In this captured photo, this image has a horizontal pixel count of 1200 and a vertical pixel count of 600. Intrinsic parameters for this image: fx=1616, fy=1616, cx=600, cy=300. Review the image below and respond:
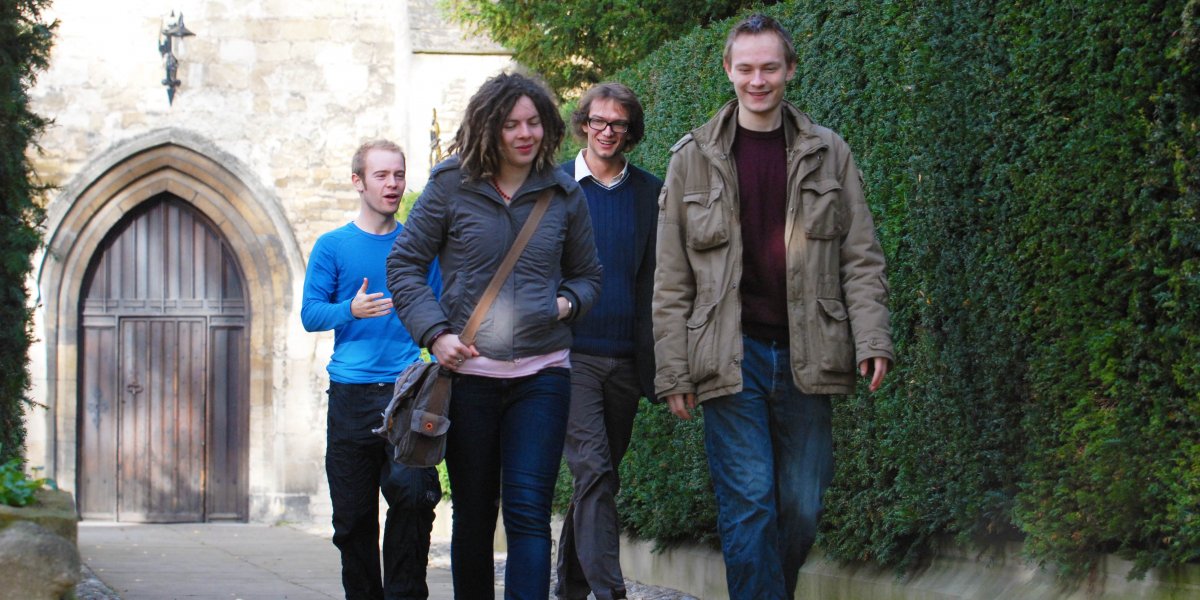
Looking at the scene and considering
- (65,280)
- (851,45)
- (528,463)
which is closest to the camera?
(528,463)

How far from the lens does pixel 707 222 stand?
4.46 meters

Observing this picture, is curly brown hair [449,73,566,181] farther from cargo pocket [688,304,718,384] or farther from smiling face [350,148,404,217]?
smiling face [350,148,404,217]

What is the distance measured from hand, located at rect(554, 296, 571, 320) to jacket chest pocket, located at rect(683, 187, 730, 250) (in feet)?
1.25

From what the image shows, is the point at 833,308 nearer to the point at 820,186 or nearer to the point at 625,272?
the point at 820,186

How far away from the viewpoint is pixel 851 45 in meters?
5.81

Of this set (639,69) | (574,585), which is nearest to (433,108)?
(639,69)

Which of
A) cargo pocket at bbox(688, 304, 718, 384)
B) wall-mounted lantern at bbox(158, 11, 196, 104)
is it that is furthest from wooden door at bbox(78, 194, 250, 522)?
cargo pocket at bbox(688, 304, 718, 384)

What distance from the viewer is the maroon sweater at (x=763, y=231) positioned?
14.7 feet

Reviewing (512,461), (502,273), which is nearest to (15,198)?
(502,273)

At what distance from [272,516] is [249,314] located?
2.01 m

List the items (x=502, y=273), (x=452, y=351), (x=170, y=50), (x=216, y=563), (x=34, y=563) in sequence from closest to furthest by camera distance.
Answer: (x=452, y=351), (x=502, y=273), (x=34, y=563), (x=216, y=563), (x=170, y=50)

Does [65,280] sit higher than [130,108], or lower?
lower

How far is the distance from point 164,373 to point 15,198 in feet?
32.9

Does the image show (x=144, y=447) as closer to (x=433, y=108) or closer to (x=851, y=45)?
(x=433, y=108)
